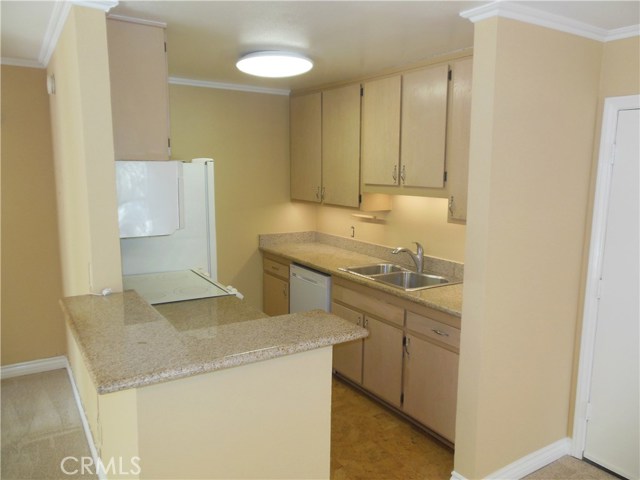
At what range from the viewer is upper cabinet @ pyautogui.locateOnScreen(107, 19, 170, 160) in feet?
7.68

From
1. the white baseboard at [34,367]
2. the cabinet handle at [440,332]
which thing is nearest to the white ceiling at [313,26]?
the cabinet handle at [440,332]

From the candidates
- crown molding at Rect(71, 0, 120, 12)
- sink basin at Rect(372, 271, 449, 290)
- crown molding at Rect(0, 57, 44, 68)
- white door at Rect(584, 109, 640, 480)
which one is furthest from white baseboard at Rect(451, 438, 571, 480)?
crown molding at Rect(0, 57, 44, 68)

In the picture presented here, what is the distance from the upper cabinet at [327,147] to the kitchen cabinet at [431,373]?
4.31ft

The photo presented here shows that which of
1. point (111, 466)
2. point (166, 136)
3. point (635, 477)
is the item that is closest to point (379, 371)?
point (635, 477)

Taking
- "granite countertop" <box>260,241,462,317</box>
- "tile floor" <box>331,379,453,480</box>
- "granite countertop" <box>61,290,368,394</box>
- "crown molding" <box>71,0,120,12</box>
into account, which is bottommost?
"tile floor" <box>331,379,453,480</box>

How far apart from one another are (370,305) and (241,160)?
1939 millimetres

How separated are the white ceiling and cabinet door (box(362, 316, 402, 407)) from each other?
5.73ft

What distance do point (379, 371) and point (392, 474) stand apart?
2.52ft

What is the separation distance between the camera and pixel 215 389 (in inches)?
64.0

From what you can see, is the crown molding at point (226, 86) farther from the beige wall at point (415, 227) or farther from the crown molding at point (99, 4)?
the crown molding at point (99, 4)

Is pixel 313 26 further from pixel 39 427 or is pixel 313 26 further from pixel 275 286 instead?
pixel 39 427

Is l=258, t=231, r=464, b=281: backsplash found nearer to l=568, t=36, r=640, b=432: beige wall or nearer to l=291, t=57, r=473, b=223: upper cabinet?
l=291, t=57, r=473, b=223: upper cabinet

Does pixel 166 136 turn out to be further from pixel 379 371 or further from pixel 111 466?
pixel 379 371

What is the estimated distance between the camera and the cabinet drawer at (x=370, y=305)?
10.2ft
